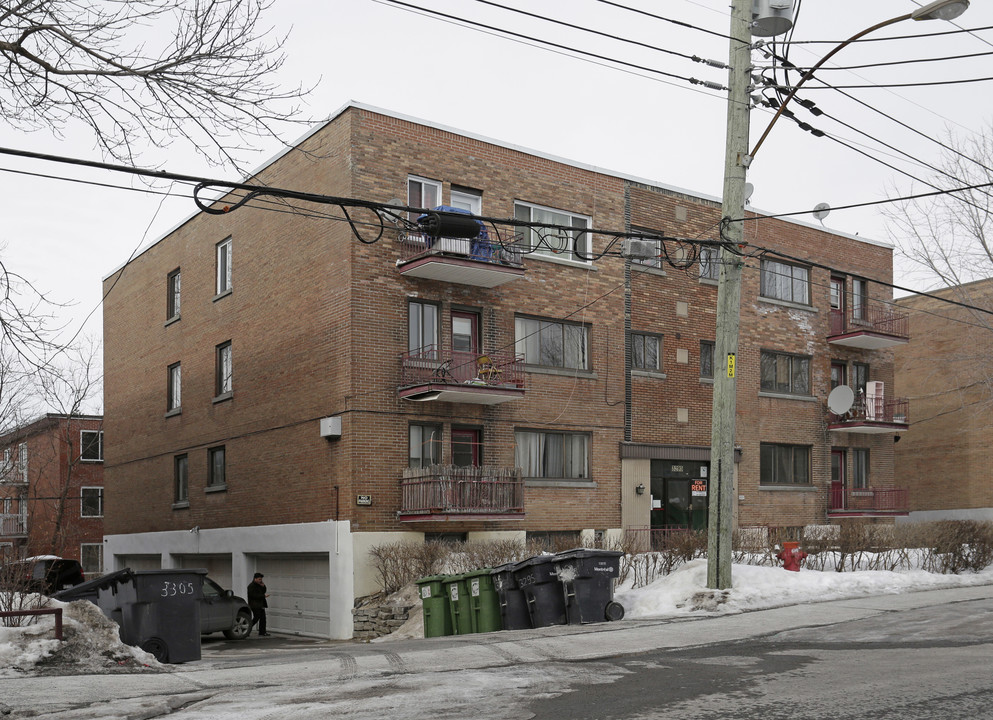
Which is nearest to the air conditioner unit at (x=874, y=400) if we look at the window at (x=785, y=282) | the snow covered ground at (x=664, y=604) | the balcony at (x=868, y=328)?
the balcony at (x=868, y=328)

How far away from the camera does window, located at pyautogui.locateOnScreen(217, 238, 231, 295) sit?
29.7 m

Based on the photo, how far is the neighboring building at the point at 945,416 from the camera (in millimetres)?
38281

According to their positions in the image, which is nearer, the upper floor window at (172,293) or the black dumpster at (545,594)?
the black dumpster at (545,594)

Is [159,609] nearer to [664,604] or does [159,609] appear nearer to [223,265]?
[664,604]

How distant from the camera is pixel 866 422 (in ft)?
108

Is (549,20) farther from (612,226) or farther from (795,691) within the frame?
(612,226)

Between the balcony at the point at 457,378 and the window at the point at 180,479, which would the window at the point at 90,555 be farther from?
the balcony at the point at 457,378

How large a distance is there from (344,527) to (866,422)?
17.4 metres

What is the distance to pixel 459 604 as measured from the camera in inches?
728

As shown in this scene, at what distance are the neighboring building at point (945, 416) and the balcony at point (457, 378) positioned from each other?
1866 cm

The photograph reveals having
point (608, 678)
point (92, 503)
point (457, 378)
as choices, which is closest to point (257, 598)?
point (457, 378)

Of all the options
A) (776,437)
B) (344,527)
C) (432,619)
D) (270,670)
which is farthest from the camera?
(776,437)

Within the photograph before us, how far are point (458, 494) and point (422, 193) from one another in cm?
716

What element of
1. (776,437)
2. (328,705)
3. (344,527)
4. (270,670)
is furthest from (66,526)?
(328,705)
